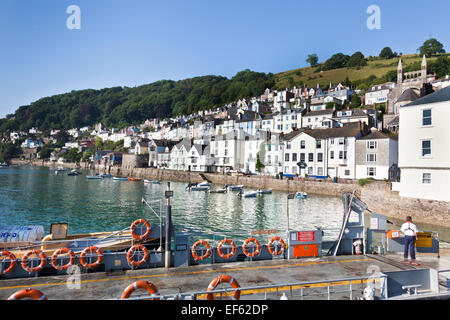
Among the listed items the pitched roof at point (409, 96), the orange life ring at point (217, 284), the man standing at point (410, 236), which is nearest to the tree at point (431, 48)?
the pitched roof at point (409, 96)

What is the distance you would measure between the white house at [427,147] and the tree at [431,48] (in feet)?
596

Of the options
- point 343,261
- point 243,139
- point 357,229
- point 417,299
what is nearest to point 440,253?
point 357,229

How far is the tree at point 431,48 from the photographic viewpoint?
6649 inches

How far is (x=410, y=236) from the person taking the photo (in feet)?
45.9

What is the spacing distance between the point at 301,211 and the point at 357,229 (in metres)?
24.0

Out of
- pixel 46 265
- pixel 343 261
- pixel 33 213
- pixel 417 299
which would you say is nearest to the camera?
pixel 417 299

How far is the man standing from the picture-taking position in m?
13.8

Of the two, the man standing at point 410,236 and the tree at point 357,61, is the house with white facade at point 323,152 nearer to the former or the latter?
the man standing at point 410,236

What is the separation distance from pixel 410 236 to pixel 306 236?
5033 mm

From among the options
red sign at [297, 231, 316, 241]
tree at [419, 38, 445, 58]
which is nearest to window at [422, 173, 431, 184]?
red sign at [297, 231, 316, 241]

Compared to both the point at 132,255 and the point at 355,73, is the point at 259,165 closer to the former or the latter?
the point at 132,255

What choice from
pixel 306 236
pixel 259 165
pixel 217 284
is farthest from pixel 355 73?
pixel 217 284
